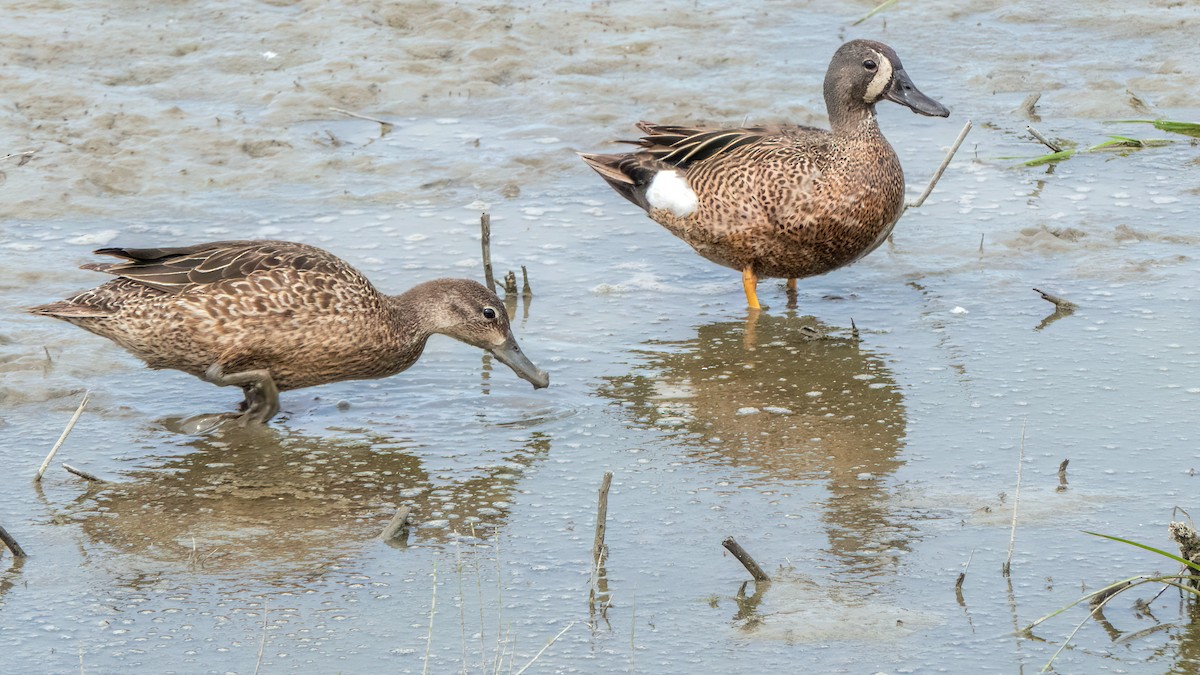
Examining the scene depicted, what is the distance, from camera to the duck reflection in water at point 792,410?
203 inches

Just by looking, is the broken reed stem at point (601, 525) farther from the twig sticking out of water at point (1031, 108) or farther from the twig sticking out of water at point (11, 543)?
the twig sticking out of water at point (1031, 108)

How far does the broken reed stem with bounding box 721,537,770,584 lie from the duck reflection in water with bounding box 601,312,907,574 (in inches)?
12.7

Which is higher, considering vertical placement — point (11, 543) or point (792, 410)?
point (11, 543)

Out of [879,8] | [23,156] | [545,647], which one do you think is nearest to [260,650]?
[545,647]

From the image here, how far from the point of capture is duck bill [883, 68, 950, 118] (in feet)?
24.0

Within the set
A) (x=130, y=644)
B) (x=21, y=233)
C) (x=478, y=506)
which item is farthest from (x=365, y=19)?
(x=130, y=644)

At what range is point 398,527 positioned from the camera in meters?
4.91

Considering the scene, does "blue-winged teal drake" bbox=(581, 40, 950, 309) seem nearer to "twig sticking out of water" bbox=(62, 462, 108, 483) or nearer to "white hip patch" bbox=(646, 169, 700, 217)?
"white hip patch" bbox=(646, 169, 700, 217)

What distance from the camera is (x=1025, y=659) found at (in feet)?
13.6

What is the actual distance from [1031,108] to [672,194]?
10.8 feet

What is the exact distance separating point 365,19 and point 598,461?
6.45m

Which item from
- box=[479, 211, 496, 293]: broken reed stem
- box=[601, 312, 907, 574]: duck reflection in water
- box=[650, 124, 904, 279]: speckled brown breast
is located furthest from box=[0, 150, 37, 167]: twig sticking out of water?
box=[601, 312, 907, 574]: duck reflection in water

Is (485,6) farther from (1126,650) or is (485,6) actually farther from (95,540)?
(1126,650)

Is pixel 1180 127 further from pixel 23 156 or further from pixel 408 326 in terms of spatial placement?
pixel 23 156
